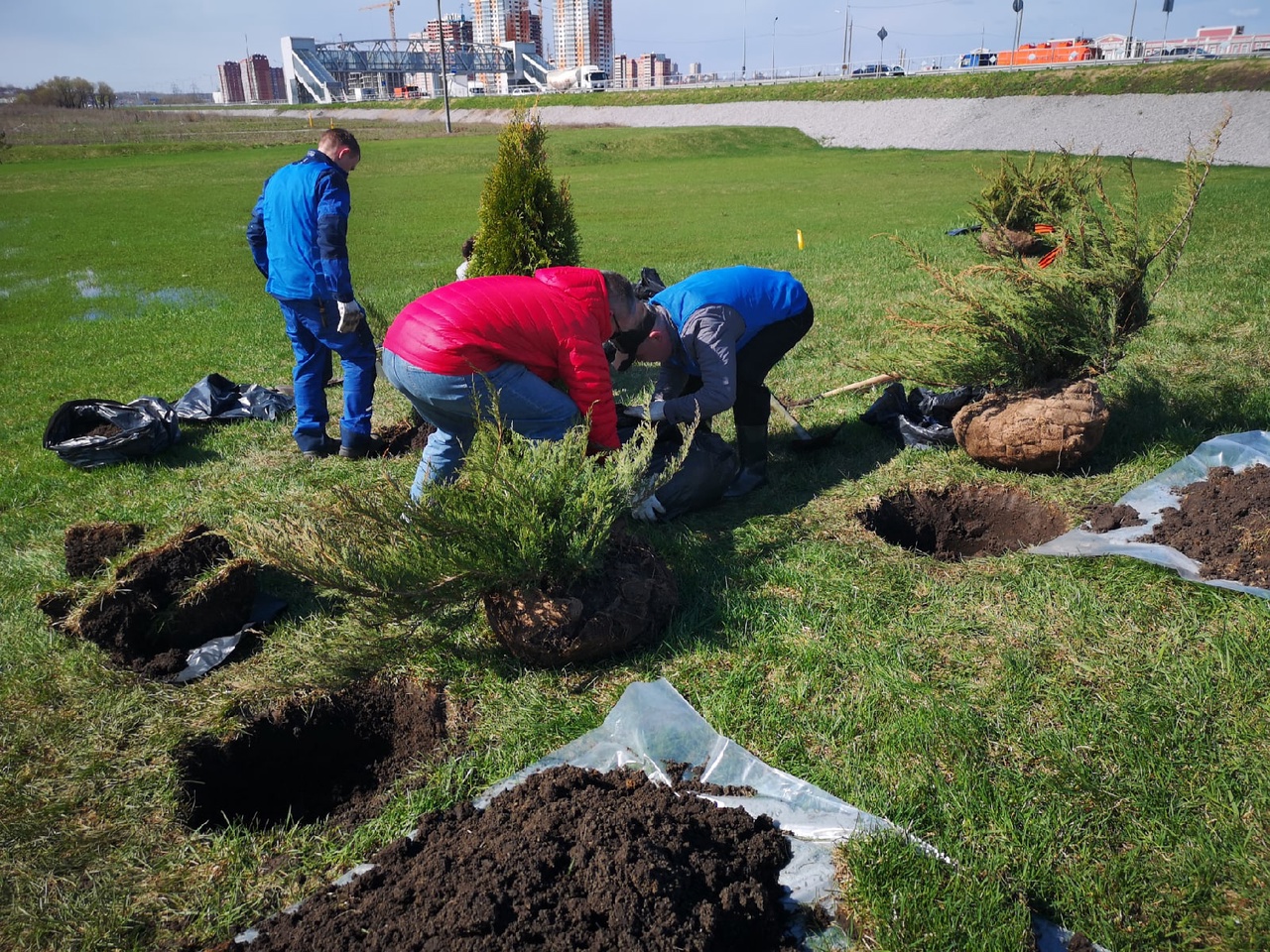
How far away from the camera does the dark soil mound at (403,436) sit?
20.6 feet

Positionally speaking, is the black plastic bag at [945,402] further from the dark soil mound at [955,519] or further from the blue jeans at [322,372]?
the blue jeans at [322,372]

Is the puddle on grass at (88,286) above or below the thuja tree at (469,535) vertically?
below

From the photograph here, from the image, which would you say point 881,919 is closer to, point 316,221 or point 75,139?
point 316,221

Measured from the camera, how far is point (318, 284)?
591cm

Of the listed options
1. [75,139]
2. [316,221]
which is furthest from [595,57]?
A: [316,221]

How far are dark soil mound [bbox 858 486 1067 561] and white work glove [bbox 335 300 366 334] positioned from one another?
12.4 feet

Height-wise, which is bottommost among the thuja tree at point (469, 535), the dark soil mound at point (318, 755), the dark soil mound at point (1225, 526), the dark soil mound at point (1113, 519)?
the dark soil mound at point (318, 755)

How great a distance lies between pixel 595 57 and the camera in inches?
6417

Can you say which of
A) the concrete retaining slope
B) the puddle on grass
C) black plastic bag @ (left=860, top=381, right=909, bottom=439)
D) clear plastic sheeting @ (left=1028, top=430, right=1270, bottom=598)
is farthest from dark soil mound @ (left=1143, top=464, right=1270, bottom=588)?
the concrete retaining slope

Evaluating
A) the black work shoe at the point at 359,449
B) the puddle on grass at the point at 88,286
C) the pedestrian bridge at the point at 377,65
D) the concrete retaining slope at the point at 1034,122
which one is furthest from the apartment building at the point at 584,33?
the black work shoe at the point at 359,449

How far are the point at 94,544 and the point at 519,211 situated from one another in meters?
4.03

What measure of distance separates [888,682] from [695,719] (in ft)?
2.70

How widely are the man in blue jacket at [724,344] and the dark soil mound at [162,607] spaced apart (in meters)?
2.27

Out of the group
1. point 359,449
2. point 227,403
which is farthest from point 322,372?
point 227,403
